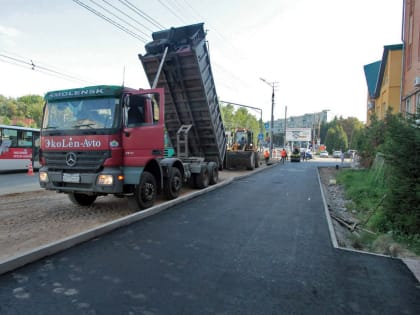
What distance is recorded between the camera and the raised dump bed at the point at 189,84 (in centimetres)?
870

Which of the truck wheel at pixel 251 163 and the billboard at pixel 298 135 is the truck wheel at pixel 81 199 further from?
the billboard at pixel 298 135

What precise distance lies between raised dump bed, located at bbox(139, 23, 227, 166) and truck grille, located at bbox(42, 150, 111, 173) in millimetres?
4419

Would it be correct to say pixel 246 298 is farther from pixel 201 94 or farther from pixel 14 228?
pixel 201 94

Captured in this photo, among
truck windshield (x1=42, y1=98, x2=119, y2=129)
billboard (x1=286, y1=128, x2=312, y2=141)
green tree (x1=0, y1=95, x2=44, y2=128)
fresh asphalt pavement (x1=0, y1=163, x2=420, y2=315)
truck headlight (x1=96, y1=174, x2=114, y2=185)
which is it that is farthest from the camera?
green tree (x1=0, y1=95, x2=44, y2=128)

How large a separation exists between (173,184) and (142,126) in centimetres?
225

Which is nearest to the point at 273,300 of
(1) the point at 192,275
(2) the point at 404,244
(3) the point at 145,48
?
(1) the point at 192,275

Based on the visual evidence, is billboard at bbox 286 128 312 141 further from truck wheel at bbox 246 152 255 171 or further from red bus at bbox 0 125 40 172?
red bus at bbox 0 125 40 172

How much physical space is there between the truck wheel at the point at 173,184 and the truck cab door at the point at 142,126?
103 cm

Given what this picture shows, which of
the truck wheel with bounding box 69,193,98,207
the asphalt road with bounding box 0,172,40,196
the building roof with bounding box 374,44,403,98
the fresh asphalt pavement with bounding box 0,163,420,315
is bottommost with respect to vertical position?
the asphalt road with bounding box 0,172,40,196

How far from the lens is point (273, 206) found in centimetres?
746

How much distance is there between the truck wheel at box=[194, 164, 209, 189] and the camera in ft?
31.8

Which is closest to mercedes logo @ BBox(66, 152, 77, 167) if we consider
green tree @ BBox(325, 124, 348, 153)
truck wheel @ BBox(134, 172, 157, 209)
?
truck wheel @ BBox(134, 172, 157, 209)

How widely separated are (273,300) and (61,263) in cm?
279

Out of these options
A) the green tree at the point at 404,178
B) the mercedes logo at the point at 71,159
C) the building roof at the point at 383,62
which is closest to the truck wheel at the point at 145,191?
the mercedes logo at the point at 71,159
